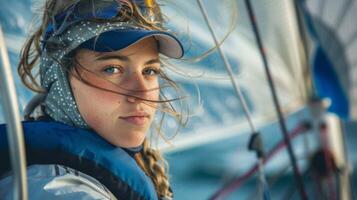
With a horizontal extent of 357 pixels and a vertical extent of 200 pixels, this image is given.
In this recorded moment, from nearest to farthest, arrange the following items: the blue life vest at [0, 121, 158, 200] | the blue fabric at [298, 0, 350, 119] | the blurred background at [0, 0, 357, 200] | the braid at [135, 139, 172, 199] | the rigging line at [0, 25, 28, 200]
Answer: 1. the rigging line at [0, 25, 28, 200]
2. the blue life vest at [0, 121, 158, 200]
3. the braid at [135, 139, 172, 199]
4. the blurred background at [0, 0, 357, 200]
5. the blue fabric at [298, 0, 350, 119]

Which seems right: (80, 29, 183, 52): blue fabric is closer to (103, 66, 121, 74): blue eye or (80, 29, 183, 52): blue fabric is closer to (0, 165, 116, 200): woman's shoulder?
(103, 66, 121, 74): blue eye

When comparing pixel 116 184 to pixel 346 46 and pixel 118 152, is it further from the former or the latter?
pixel 346 46

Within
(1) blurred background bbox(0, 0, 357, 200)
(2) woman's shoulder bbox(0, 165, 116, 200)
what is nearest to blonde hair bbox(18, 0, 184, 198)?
(2) woman's shoulder bbox(0, 165, 116, 200)

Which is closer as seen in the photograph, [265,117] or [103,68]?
[103,68]

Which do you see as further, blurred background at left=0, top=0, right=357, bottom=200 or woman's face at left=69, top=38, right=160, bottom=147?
blurred background at left=0, top=0, right=357, bottom=200

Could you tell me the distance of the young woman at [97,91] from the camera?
2.42ft

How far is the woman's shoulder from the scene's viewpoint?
26.7 inches

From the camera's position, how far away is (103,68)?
0.75 meters

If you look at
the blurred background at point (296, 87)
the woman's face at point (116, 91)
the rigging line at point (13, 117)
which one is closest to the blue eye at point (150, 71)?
the woman's face at point (116, 91)

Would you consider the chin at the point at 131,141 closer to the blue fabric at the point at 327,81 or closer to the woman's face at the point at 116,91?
the woman's face at the point at 116,91

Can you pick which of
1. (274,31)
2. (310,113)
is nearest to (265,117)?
(310,113)

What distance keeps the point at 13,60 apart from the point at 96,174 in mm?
188

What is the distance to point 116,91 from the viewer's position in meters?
0.75

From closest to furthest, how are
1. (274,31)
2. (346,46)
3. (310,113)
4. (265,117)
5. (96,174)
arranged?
(96,174), (346,46), (274,31), (310,113), (265,117)
